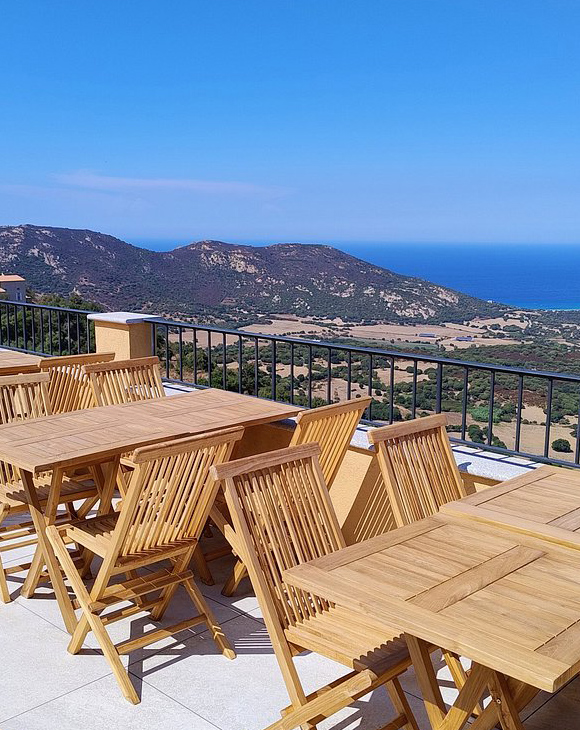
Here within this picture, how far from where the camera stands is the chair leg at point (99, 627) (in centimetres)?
290

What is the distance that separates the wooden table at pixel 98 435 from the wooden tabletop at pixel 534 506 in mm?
1620

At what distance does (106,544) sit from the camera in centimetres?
314

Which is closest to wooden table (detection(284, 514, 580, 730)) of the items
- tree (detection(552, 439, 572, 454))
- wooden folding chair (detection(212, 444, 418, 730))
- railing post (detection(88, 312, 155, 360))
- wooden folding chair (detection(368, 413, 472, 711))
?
wooden folding chair (detection(212, 444, 418, 730))

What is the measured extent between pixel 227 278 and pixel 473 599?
21.2 m

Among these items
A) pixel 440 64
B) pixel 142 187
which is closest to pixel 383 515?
pixel 440 64

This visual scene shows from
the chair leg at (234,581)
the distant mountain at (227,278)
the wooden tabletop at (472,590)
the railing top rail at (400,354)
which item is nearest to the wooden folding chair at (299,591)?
the wooden tabletop at (472,590)

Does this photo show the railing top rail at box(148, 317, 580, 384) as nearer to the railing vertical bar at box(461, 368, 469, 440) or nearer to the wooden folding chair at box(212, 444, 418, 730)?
the railing vertical bar at box(461, 368, 469, 440)

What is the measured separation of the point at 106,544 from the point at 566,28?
53815 millimetres

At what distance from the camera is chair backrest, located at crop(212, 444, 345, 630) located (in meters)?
2.54

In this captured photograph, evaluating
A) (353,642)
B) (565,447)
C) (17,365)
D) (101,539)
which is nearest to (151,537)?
(101,539)

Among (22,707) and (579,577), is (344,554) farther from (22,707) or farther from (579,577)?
(22,707)

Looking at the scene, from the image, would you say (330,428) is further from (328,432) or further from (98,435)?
(98,435)

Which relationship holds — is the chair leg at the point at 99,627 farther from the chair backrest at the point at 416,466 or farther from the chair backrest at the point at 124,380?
the chair backrest at the point at 124,380

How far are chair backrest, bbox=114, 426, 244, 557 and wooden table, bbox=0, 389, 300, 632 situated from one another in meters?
0.47
